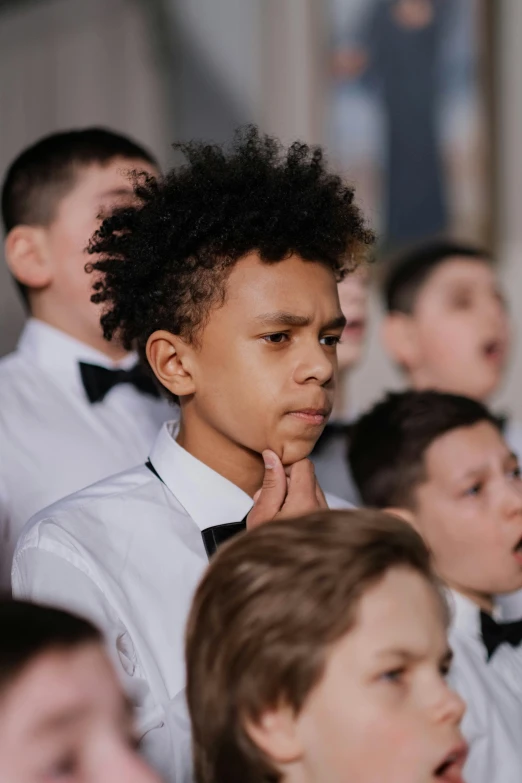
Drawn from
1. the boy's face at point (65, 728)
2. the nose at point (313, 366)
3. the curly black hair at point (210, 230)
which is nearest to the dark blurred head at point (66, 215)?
the curly black hair at point (210, 230)

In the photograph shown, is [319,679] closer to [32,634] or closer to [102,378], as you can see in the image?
[32,634]

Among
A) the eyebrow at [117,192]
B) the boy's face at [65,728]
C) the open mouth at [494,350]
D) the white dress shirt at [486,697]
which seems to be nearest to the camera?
the boy's face at [65,728]

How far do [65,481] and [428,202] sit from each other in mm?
3264

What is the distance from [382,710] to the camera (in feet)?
4.24

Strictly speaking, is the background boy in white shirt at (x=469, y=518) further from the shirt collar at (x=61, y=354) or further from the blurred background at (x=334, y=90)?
the blurred background at (x=334, y=90)

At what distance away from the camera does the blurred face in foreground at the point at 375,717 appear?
1.29 meters

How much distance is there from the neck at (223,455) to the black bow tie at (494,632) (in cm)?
74

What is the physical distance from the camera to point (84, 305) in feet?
8.23

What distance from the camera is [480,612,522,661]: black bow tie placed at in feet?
7.80

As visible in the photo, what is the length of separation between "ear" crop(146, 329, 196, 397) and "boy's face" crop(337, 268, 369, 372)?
49.1 inches

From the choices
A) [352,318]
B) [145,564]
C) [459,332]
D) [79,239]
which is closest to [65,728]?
[145,564]

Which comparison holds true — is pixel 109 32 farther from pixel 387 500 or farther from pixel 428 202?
pixel 387 500

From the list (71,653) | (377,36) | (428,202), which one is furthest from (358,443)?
(377,36)

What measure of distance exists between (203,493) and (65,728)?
80 centimetres
